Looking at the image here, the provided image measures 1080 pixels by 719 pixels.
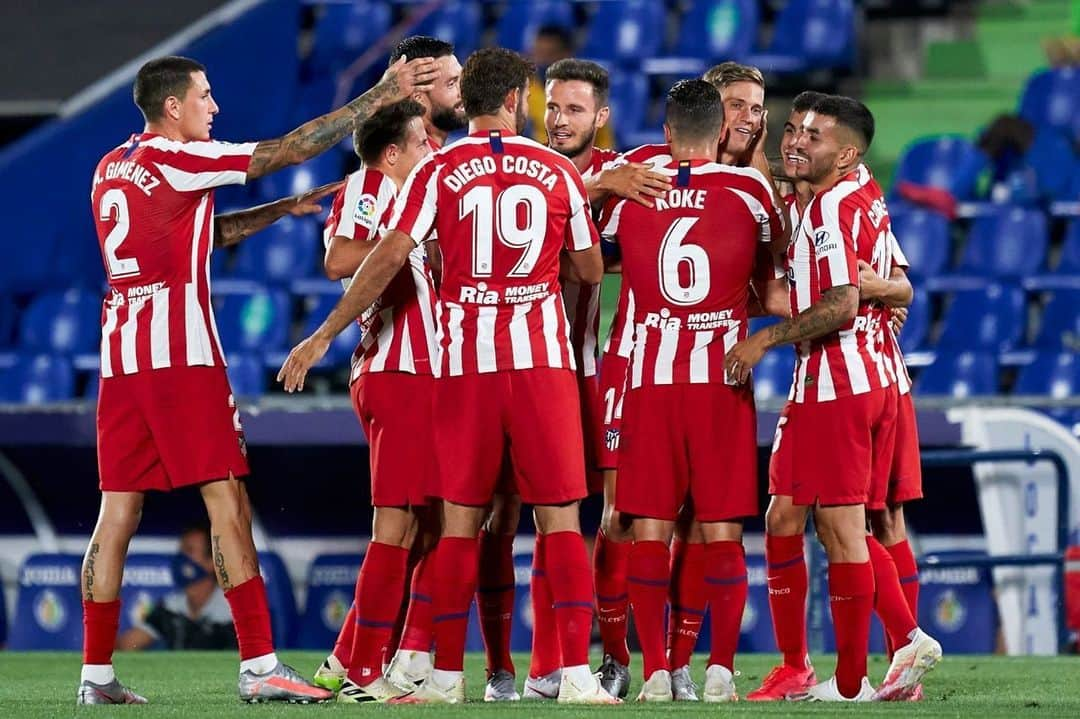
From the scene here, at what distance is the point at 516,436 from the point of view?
610 centimetres

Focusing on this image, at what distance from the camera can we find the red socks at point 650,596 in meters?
6.33

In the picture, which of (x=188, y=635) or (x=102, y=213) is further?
(x=188, y=635)

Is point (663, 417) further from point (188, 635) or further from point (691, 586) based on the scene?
point (188, 635)

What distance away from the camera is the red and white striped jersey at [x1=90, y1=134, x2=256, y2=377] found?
6367 millimetres

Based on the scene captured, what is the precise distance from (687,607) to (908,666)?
0.79 metres

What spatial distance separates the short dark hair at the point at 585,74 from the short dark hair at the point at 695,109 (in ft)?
1.63

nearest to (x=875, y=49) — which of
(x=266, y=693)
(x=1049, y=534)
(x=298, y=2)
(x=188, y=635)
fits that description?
(x=298, y=2)

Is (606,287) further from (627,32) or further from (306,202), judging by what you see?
(306,202)

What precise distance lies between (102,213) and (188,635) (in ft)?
15.8

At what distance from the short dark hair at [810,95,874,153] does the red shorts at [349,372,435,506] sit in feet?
5.49

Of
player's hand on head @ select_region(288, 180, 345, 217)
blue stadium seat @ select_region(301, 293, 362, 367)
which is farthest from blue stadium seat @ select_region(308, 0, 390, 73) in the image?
player's hand on head @ select_region(288, 180, 345, 217)

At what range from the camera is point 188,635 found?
10781 millimetres

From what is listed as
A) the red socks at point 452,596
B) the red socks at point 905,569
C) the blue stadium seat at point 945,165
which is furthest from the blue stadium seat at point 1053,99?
the red socks at point 452,596

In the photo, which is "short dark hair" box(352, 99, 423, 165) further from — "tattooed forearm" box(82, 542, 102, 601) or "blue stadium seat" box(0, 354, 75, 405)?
"blue stadium seat" box(0, 354, 75, 405)
